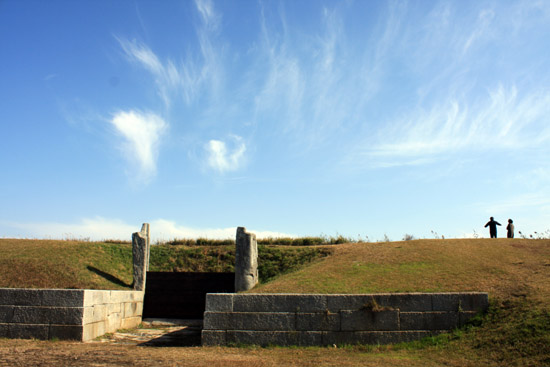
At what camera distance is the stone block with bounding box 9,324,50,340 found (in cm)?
1184

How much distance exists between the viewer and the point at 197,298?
60.8 ft

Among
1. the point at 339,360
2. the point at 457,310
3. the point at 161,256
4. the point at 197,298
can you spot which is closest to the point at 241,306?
the point at 339,360

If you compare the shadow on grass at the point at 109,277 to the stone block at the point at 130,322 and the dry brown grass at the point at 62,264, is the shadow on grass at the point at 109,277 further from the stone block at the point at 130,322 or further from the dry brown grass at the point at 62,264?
the stone block at the point at 130,322

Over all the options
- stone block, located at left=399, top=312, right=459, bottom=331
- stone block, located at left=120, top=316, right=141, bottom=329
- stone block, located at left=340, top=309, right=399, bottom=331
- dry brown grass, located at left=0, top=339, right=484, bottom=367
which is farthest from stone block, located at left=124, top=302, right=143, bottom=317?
stone block, located at left=399, top=312, right=459, bottom=331

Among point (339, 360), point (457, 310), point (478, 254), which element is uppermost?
point (478, 254)

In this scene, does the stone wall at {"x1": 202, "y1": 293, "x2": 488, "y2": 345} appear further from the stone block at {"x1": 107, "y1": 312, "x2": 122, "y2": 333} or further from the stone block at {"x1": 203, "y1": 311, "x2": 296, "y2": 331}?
the stone block at {"x1": 107, "y1": 312, "x2": 122, "y2": 333}

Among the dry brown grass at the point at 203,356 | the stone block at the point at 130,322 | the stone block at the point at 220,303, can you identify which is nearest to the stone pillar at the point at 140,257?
the stone block at the point at 130,322

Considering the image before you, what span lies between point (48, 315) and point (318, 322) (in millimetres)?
7485

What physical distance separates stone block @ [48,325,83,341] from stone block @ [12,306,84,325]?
106 millimetres

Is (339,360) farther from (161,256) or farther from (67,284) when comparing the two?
(161,256)

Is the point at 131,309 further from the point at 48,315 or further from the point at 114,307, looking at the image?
Result: the point at 48,315

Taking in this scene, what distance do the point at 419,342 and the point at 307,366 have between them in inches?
138

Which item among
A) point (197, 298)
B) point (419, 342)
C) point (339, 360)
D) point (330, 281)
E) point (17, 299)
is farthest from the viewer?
point (197, 298)

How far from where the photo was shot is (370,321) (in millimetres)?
10891
